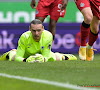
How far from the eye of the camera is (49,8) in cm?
951

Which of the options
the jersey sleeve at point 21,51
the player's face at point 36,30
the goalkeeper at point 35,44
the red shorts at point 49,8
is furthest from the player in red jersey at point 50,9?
the player's face at point 36,30

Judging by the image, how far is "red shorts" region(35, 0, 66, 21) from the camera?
30.6 ft

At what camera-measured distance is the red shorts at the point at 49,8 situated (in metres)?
9.34

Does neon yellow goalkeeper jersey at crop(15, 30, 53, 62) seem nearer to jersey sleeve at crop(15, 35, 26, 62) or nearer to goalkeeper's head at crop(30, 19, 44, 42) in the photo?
jersey sleeve at crop(15, 35, 26, 62)

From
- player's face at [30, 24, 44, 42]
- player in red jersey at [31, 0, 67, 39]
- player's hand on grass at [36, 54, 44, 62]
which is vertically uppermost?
player in red jersey at [31, 0, 67, 39]

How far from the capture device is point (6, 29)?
1419 cm

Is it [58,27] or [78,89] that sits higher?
[78,89]

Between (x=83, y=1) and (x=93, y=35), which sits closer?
(x=83, y=1)

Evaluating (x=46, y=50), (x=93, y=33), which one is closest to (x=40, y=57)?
(x=46, y=50)

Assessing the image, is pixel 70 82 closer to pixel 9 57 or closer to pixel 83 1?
pixel 83 1

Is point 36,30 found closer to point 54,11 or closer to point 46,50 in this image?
point 46,50

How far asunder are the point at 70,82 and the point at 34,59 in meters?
3.17

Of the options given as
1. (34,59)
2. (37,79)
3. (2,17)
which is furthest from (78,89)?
(2,17)

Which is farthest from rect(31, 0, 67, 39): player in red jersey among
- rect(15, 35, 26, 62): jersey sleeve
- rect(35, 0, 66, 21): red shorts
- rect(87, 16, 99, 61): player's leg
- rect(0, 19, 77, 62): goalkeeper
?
rect(15, 35, 26, 62): jersey sleeve
